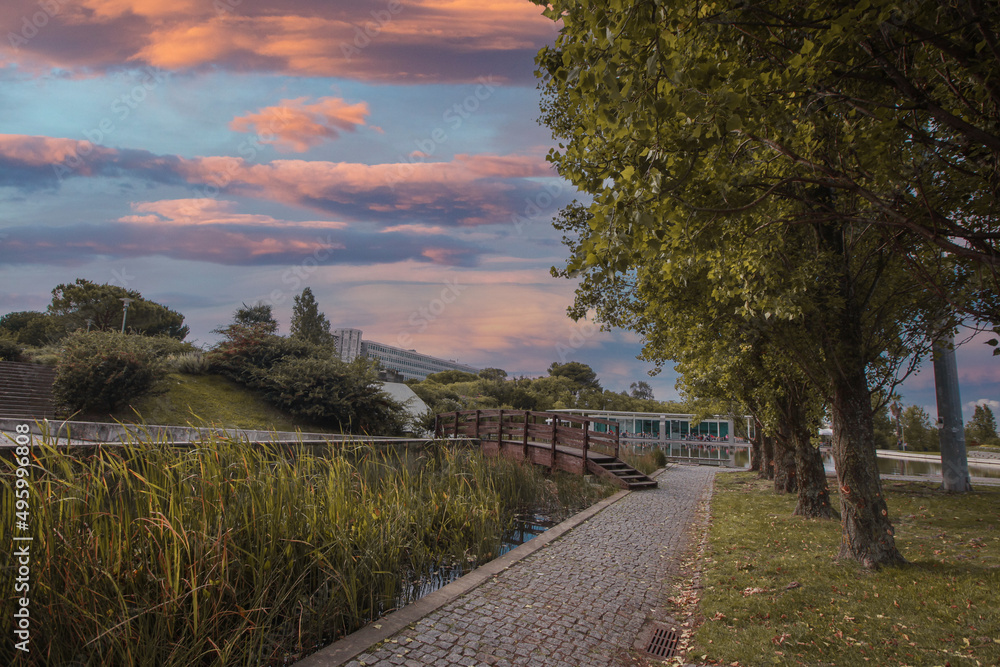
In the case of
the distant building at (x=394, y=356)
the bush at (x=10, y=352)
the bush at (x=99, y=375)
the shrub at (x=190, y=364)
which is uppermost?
the distant building at (x=394, y=356)

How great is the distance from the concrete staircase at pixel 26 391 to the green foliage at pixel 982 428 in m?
54.5

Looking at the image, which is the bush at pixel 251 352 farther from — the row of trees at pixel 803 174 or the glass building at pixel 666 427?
the row of trees at pixel 803 174

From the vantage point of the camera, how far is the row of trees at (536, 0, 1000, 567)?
260 cm

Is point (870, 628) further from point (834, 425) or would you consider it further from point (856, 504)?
point (834, 425)

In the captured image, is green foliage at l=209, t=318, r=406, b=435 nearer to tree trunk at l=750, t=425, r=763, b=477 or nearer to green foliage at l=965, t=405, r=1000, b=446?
tree trunk at l=750, t=425, r=763, b=477

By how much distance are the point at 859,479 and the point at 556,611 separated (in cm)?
368

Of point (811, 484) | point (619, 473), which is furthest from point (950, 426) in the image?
point (619, 473)

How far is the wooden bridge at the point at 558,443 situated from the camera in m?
12.7

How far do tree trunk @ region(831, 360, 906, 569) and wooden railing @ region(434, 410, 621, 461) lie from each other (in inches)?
283

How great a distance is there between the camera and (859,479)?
5465 mm

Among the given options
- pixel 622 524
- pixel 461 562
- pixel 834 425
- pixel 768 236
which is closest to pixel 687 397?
pixel 622 524

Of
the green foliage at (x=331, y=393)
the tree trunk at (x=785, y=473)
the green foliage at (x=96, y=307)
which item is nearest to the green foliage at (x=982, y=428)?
the tree trunk at (x=785, y=473)

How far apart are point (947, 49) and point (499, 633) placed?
15.3ft

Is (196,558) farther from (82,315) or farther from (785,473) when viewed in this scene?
(82,315)
